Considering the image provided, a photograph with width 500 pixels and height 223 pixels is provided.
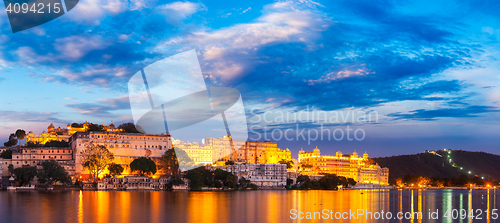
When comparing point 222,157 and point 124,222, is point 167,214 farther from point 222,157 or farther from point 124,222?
point 222,157

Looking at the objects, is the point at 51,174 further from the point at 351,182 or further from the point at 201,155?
the point at 351,182

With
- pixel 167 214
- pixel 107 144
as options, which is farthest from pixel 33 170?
pixel 167 214

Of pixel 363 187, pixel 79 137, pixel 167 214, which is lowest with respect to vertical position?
pixel 363 187

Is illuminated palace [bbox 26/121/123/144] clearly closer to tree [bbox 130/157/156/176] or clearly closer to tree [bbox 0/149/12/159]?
tree [bbox 0/149/12/159]

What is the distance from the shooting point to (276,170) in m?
87.3

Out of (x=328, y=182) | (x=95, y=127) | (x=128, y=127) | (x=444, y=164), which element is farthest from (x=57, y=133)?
(x=444, y=164)

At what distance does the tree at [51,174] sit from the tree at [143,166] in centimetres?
1120

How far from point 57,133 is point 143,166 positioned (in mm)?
28546

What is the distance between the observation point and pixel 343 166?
115m

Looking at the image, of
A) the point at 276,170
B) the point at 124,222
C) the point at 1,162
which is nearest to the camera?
the point at 124,222

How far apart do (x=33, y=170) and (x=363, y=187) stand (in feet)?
250

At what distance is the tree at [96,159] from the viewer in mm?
69956

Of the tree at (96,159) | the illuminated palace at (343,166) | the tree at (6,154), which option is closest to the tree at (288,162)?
the illuminated palace at (343,166)

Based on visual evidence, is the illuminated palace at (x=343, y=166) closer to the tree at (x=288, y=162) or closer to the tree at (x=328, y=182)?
the tree at (x=288, y=162)
